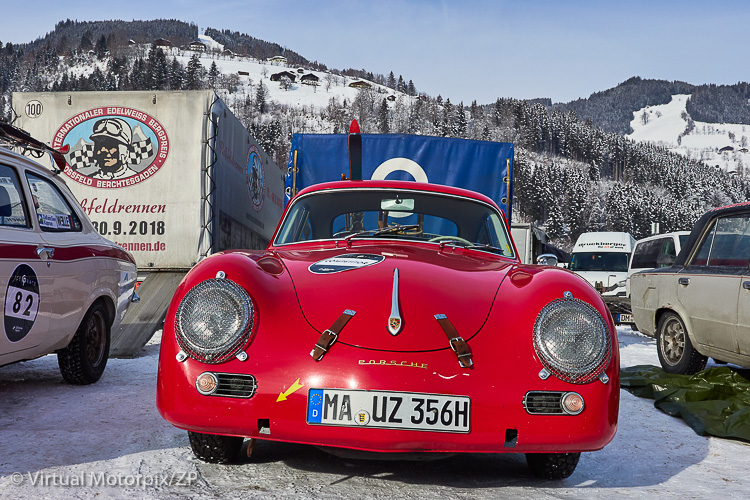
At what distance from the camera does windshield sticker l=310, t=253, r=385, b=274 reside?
3.00 meters

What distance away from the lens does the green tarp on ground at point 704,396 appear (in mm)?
4098

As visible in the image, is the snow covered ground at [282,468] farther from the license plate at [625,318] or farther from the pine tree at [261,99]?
the pine tree at [261,99]

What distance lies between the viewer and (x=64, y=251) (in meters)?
4.42

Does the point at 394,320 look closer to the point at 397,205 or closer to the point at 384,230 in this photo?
the point at 384,230

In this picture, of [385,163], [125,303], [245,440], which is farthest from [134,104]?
[245,440]

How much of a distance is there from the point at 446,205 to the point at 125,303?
308 centimetres

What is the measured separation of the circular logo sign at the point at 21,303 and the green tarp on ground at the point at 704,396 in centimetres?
433

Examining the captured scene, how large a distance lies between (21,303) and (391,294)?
2.53 meters

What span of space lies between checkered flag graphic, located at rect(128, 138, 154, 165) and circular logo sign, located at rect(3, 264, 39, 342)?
5.09 meters

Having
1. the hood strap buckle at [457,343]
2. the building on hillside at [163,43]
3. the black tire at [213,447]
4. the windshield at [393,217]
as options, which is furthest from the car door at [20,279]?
the building on hillside at [163,43]

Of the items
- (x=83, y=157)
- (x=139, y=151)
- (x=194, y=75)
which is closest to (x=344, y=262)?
(x=139, y=151)

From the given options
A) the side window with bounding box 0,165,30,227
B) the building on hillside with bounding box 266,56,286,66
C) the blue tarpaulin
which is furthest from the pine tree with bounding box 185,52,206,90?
the side window with bounding box 0,165,30,227

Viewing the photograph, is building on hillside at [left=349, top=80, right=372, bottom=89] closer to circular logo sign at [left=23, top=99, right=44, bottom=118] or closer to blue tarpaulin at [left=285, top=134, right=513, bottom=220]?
circular logo sign at [left=23, top=99, right=44, bottom=118]

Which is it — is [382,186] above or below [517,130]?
below
